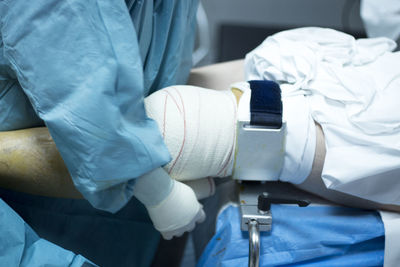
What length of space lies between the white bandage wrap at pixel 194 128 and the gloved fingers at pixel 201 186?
0.05m

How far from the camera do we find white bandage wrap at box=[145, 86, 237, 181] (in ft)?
2.19

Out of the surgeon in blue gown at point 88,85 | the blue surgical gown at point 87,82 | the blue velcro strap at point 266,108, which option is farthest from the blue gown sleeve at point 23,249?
the blue velcro strap at point 266,108

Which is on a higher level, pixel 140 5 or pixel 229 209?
pixel 140 5

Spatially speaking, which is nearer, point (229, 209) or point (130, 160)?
point (130, 160)

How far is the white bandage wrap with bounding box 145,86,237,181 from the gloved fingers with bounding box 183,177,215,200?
0.05 meters

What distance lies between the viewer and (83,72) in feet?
1.78

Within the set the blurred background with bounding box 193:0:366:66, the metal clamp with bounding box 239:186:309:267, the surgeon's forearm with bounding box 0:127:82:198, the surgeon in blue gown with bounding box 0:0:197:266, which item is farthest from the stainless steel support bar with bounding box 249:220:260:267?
the blurred background with bounding box 193:0:366:66

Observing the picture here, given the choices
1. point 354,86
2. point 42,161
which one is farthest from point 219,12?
point 42,161

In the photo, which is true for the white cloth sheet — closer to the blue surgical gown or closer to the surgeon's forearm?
the blue surgical gown

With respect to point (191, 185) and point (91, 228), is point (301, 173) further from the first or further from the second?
point (91, 228)

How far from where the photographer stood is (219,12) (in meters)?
2.41

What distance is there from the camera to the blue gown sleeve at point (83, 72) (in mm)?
539

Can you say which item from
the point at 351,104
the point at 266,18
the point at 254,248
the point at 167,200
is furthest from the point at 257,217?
the point at 266,18

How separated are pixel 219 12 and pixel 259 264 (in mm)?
2008
